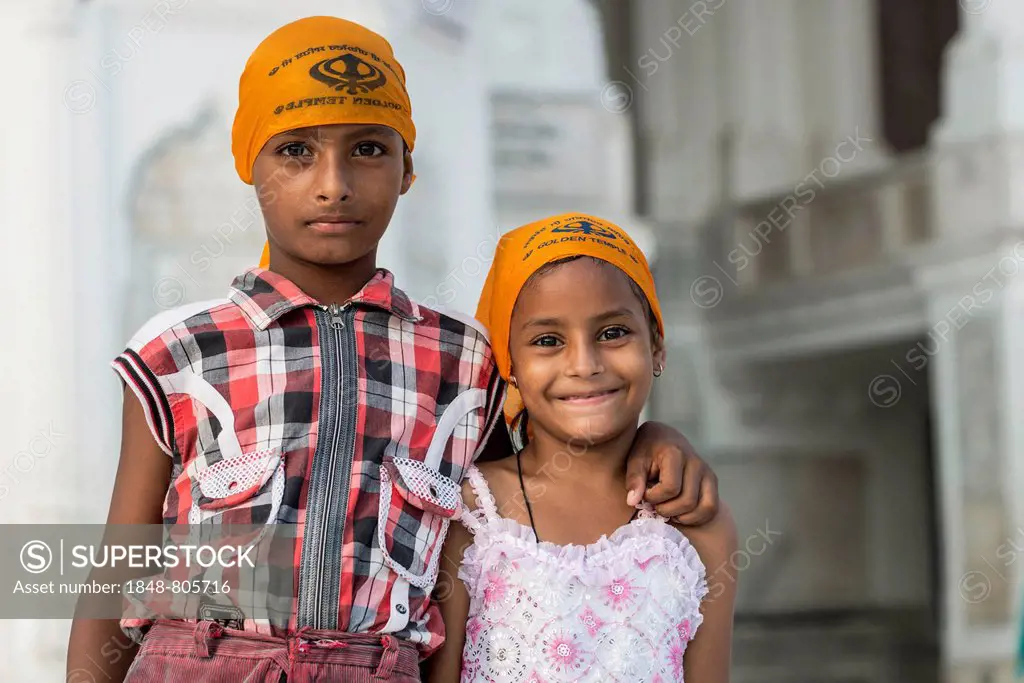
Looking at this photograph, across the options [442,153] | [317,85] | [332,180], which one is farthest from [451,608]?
A: [442,153]

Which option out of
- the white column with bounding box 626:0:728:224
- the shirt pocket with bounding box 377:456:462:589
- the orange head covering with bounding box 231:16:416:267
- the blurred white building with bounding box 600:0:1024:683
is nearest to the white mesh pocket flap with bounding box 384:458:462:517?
the shirt pocket with bounding box 377:456:462:589

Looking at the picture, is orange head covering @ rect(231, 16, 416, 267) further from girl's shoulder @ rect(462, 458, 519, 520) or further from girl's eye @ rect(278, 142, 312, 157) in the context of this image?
girl's shoulder @ rect(462, 458, 519, 520)

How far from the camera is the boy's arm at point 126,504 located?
1.59 meters

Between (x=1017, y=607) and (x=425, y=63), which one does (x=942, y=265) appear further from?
(x=425, y=63)

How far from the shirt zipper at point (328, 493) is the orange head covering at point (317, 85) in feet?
0.86

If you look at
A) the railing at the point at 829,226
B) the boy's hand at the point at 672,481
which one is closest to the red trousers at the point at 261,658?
the boy's hand at the point at 672,481

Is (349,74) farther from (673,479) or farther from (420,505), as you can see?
(673,479)

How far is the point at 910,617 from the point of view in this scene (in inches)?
322

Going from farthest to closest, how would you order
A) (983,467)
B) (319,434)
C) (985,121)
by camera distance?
(985,121) → (983,467) → (319,434)

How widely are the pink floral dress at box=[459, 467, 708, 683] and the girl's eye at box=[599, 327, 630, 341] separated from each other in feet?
0.91

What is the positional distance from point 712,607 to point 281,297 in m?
0.77

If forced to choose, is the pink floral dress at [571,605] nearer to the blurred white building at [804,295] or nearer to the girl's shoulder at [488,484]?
the girl's shoulder at [488,484]

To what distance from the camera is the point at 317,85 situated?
161 centimetres

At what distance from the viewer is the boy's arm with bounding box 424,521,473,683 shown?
5.54 feet
